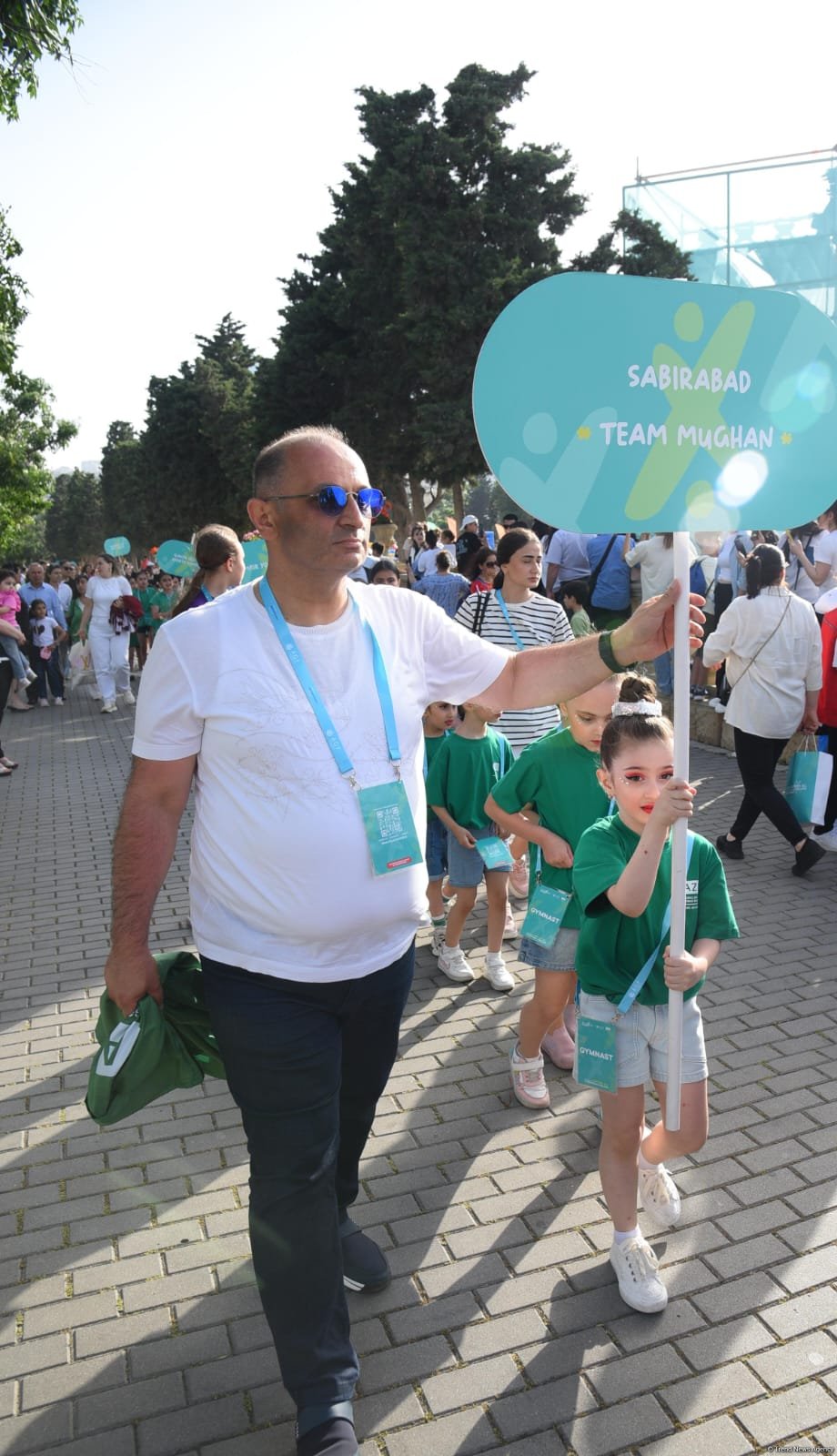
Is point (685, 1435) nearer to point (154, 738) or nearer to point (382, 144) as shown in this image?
point (154, 738)

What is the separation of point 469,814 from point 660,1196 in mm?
2197

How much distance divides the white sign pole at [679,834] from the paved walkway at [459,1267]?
0.56 meters

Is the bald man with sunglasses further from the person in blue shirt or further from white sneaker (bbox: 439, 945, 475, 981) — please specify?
the person in blue shirt

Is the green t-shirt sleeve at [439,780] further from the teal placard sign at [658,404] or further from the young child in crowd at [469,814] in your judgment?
the teal placard sign at [658,404]

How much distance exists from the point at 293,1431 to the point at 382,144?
40.9 meters

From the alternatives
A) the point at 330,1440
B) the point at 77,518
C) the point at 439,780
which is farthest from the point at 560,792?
the point at 77,518

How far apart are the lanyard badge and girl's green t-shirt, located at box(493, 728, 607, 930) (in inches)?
55.4

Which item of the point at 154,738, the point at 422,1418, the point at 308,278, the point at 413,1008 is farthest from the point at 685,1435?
the point at 308,278

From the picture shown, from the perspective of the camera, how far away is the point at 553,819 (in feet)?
12.8

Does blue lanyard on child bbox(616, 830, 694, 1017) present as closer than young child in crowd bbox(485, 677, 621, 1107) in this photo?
Yes

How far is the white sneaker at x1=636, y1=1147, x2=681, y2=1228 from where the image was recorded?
3186 millimetres

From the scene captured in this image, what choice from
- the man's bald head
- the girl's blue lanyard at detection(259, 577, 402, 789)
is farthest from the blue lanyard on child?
the man's bald head

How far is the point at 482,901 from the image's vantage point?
21.2 feet

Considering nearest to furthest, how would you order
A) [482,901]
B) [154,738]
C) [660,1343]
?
[154,738], [660,1343], [482,901]
